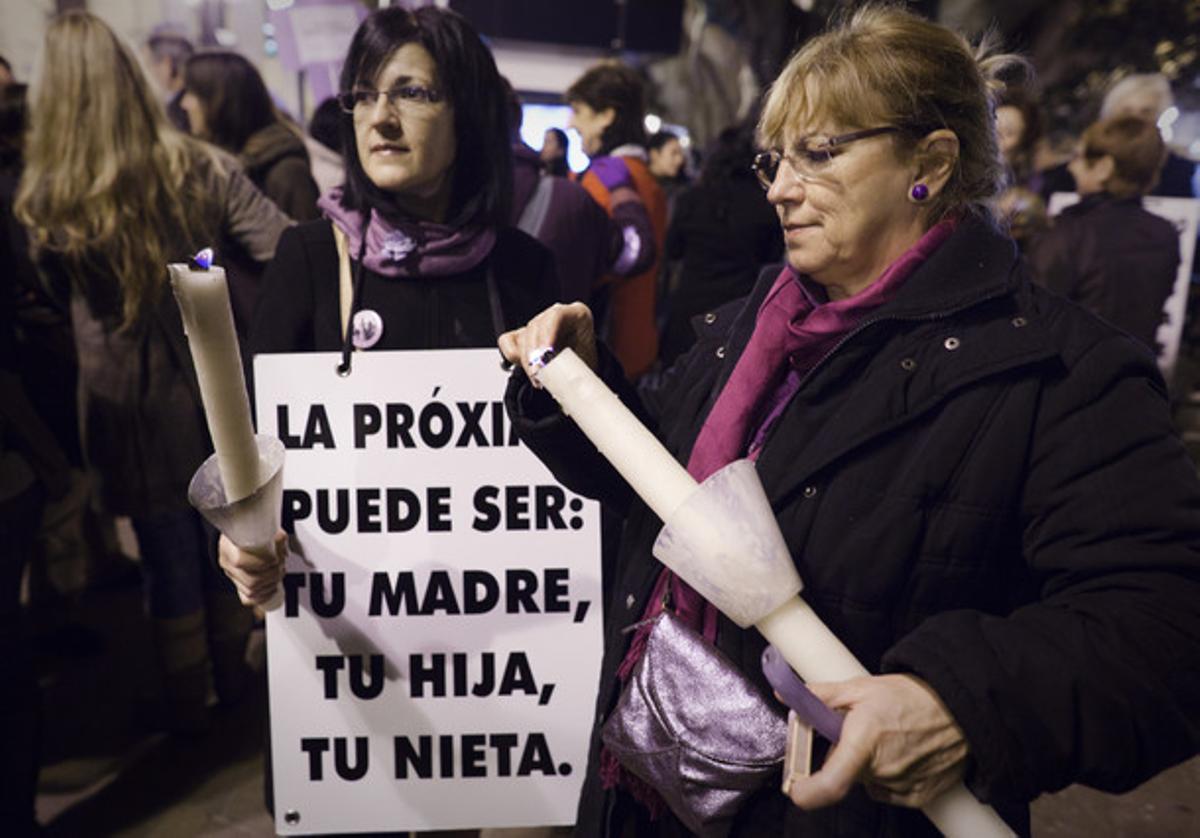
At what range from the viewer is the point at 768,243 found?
15.3 ft

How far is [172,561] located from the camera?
10.1 feet

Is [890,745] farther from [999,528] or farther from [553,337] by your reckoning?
[553,337]

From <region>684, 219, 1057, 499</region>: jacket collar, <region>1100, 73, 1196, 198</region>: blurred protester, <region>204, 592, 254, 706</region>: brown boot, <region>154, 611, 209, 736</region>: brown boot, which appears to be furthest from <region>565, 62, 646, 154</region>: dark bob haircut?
<region>684, 219, 1057, 499</region>: jacket collar

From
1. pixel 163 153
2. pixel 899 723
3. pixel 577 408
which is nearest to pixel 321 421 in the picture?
pixel 577 408

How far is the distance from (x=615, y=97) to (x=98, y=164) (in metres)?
2.37

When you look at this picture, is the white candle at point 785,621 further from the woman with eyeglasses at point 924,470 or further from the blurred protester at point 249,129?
the blurred protester at point 249,129

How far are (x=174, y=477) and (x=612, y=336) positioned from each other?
1.94 metres

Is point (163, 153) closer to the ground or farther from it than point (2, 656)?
farther from it

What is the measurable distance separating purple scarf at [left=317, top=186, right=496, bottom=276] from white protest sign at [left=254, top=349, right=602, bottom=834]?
0.23m

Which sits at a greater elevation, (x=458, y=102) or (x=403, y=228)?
(x=458, y=102)

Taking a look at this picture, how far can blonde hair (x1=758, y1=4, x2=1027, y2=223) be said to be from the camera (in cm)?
127

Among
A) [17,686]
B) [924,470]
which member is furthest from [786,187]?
[17,686]

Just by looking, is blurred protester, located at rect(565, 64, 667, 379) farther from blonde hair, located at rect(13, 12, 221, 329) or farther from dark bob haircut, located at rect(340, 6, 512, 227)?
dark bob haircut, located at rect(340, 6, 512, 227)

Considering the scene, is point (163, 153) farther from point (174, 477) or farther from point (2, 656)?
point (2, 656)
